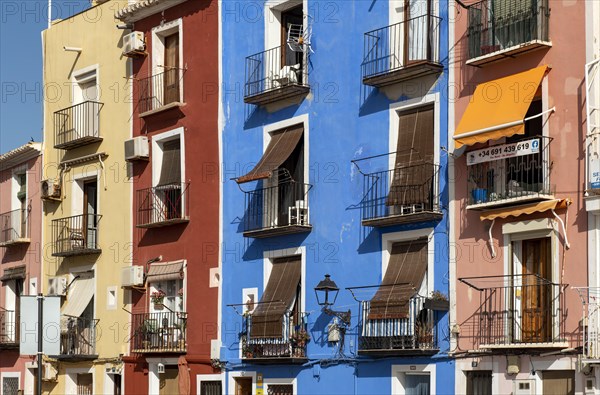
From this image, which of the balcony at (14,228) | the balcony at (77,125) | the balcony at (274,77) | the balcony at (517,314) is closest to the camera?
the balcony at (517,314)

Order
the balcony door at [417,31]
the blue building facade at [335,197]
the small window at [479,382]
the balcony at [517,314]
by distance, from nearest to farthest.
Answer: the balcony at [517,314], the small window at [479,382], the blue building facade at [335,197], the balcony door at [417,31]

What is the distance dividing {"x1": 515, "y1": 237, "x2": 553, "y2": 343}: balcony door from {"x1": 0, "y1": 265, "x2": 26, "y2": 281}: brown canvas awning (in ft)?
62.6

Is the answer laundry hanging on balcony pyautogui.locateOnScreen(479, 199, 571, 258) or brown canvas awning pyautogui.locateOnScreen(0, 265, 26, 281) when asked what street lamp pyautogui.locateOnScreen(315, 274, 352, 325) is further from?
brown canvas awning pyautogui.locateOnScreen(0, 265, 26, 281)

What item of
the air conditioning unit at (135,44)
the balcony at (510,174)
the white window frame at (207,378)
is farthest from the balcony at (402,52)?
the air conditioning unit at (135,44)

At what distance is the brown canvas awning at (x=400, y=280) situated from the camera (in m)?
23.6

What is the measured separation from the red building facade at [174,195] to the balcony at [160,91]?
0.08 feet

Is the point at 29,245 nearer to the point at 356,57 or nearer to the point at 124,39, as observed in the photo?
the point at 124,39

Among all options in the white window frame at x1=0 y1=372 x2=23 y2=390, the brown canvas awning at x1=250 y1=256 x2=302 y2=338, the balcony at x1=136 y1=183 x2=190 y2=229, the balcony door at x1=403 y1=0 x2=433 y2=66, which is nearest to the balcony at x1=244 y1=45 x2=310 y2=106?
the balcony door at x1=403 y1=0 x2=433 y2=66

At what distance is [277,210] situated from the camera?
90.1 feet

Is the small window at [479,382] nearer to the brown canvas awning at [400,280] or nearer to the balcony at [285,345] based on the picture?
the brown canvas awning at [400,280]

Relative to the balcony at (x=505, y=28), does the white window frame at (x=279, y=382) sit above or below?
below

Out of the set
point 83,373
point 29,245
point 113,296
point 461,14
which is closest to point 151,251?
point 113,296

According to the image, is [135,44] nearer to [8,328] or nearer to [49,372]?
[49,372]

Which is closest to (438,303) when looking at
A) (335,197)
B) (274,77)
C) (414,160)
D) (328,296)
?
(414,160)
